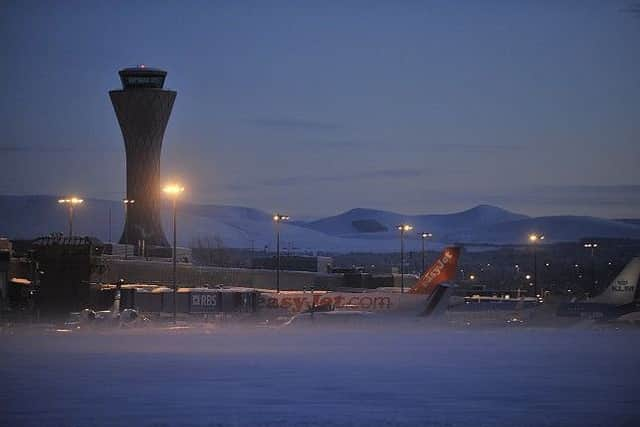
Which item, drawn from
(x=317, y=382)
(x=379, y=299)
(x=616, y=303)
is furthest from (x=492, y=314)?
(x=317, y=382)

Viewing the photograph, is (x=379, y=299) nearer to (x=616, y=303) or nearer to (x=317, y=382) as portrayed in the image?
(x=616, y=303)

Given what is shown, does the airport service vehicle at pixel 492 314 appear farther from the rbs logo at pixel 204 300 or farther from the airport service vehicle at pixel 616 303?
the rbs logo at pixel 204 300

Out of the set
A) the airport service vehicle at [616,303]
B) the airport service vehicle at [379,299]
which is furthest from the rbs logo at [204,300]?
the airport service vehicle at [616,303]

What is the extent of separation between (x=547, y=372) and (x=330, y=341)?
60.5 feet

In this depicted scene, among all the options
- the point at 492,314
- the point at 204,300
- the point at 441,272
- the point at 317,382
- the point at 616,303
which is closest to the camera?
the point at 317,382

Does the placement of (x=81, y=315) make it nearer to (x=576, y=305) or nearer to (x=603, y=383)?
(x=576, y=305)

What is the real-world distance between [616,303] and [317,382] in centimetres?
4640

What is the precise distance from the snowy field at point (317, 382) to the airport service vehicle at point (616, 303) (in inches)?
771

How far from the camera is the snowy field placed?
1074 inches

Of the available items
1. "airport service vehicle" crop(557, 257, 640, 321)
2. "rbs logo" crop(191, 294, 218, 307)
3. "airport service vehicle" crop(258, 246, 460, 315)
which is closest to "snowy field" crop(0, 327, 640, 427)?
"airport service vehicle" crop(557, 257, 640, 321)

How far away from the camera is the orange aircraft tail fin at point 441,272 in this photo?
270ft

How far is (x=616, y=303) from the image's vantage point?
76125mm

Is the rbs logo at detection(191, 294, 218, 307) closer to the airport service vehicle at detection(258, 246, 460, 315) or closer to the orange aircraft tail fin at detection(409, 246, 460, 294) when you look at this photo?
the airport service vehicle at detection(258, 246, 460, 315)

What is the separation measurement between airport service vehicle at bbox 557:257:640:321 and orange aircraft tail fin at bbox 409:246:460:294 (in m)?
9.40
